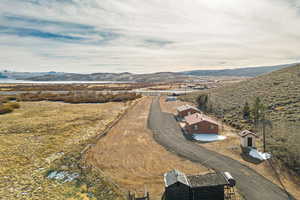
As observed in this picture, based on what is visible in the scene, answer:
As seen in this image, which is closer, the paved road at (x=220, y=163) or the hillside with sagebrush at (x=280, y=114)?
the paved road at (x=220, y=163)

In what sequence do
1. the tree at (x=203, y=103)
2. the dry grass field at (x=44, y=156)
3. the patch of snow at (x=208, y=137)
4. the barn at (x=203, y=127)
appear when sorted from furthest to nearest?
the tree at (x=203, y=103) → the barn at (x=203, y=127) → the patch of snow at (x=208, y=137) → the dry grass field at (x=44, y=156)

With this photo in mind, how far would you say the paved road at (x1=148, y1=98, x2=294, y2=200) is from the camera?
59.2ft

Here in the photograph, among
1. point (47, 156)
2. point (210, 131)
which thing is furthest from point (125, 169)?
point (210, 131)

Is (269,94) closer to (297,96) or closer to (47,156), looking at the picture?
(297,96)

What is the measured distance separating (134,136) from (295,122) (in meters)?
27.1

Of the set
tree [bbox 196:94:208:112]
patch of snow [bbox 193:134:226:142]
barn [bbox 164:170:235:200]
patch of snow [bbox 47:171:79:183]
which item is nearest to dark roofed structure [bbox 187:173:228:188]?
barn [bbox 164:170:235:200]

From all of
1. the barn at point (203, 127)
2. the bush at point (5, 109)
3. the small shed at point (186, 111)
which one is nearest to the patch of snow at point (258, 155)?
the barn at point (203, 127)

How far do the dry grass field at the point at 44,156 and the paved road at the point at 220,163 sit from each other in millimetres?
12013

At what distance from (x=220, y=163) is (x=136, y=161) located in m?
10.7

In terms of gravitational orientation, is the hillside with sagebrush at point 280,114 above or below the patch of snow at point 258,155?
above

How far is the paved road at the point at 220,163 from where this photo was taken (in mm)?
18031

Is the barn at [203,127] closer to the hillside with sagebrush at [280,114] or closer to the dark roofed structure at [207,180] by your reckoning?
the hillside with sagebrush at [280,114]

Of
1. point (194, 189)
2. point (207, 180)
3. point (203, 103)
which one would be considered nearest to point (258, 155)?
point (207, 180)

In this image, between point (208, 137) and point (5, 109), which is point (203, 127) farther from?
point (5, 109)
